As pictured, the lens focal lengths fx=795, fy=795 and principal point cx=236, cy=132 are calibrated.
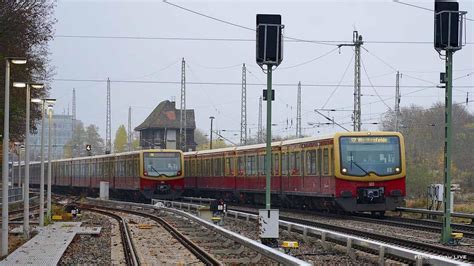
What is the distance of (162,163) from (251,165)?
7.80 meters

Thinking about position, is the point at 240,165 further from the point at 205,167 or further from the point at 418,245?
the point at 418,245

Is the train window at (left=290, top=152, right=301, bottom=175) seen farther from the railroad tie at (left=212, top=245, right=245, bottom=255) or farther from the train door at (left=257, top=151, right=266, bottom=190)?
the railroad tie at (left=212, top=245, right=245, bottom=255)

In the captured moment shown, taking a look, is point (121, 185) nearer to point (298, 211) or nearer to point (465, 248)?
point (298, 211)

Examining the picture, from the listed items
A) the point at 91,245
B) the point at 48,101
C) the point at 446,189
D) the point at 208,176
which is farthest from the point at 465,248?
the point at 208,176

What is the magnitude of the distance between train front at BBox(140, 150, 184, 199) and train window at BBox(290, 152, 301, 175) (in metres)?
13.7

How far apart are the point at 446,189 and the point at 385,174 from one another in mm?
8439

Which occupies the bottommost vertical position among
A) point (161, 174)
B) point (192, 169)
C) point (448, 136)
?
point (161, 174)

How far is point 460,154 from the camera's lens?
61.2 m

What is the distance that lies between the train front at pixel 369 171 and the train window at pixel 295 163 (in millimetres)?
3720

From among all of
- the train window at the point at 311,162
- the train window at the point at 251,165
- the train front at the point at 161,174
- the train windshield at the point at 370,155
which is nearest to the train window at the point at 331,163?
the train windshield at the point at 370,155

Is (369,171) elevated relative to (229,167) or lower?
elevated

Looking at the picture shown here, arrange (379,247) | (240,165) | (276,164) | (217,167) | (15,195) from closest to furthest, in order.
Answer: (379,247) → (276,164) → (240,165) → (217,167) → (15,195)

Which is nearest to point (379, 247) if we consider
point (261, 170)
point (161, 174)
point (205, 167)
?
point (261, 170)

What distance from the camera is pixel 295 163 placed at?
31.1 m
